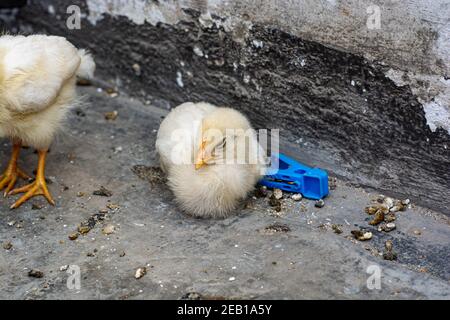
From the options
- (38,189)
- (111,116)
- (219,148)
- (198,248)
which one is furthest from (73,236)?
(111,116)

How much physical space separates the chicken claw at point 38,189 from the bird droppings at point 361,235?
1691mm

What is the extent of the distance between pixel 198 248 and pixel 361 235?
2.70 feet

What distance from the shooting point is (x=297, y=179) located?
13.0 ft

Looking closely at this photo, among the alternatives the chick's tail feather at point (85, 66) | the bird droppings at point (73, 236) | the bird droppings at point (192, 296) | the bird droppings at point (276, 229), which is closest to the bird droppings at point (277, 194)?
the bird droppings at point (276, 229)

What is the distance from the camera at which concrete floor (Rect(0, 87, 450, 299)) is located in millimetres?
3240

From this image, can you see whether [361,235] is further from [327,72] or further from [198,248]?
[327,72]

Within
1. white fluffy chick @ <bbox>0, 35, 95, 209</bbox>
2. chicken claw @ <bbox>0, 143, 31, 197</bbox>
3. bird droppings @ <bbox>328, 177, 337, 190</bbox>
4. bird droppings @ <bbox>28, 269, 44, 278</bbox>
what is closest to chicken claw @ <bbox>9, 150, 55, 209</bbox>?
white fluffy chick @ <bbox>0, 35, 95, 209</bbox>

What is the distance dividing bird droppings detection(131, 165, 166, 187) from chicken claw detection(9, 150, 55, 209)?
536mm

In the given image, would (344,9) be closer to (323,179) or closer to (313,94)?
(313,94)

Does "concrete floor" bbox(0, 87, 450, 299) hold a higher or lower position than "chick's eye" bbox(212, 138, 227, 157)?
lower

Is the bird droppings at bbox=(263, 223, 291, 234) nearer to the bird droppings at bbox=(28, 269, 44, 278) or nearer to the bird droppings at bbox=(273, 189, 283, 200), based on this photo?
the bird droppings at bbox=(273, 189, 283, 200)

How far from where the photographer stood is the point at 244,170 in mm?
3811

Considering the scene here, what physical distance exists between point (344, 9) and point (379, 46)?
10.7 inches
